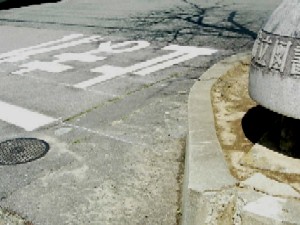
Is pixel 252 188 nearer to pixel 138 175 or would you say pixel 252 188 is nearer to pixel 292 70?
pixel 292 70

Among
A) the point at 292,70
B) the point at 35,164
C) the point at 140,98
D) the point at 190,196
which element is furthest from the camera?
the point at 140,98

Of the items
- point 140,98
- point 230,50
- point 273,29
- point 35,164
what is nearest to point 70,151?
point 35,164

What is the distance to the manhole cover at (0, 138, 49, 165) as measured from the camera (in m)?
4.48

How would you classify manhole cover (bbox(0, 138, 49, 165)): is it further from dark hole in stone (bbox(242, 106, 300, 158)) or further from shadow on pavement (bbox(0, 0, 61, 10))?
shadow on pavement (bbox(0, 0, 61, 10))

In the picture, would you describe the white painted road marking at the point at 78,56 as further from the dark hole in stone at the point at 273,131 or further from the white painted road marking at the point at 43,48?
the dark hole in stone at the point at 273,131

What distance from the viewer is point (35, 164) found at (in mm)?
4371

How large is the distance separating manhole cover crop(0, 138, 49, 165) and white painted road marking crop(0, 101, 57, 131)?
1.36 ft

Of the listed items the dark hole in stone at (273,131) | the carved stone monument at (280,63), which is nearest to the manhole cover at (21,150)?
the dark hole in stone at (273,131)

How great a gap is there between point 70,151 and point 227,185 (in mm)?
2260

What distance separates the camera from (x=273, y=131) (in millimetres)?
4098

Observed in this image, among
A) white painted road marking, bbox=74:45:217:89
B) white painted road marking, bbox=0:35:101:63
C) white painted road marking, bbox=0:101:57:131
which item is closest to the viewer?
white painted road marking, bbox=0:101:57:131

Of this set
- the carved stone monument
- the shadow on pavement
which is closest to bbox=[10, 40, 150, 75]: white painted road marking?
the carved stone monument

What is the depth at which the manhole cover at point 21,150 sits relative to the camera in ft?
14.7

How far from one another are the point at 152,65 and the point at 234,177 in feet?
17.3
